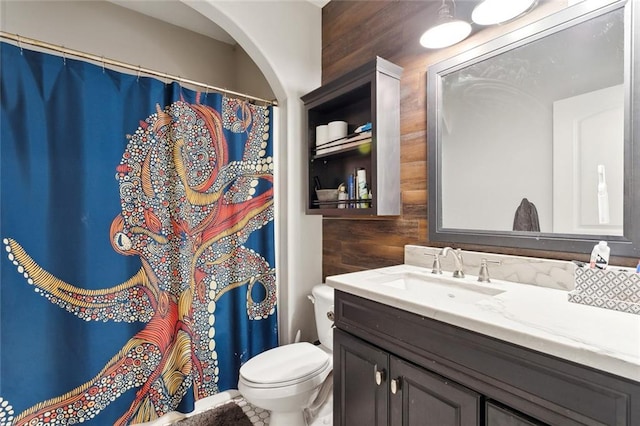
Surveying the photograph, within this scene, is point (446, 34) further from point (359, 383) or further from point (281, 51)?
point (359, 383)

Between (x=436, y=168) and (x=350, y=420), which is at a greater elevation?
(x=436, y=168)

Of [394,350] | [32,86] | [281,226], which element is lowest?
[394,350]

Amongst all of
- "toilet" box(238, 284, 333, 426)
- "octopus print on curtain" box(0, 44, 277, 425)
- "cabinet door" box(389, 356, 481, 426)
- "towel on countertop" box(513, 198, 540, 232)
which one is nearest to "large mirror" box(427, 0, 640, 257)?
"towel on countertop" box(513, 198, 540, 232)

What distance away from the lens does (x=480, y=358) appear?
0.76 m

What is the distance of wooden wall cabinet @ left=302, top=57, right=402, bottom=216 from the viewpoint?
4.95 feet

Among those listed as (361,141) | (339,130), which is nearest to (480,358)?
(361,141)

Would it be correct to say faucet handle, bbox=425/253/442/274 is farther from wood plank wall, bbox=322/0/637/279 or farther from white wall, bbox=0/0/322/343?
white wall, bbox=0/0/322/343

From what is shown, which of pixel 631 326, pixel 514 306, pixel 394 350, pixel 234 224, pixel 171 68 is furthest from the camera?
pixel 171 68

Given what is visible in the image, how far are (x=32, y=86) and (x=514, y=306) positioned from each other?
2.11 meters

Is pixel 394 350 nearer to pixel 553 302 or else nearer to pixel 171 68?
pixel 553 302

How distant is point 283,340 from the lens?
2053mm

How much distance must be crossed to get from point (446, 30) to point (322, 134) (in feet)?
2.82

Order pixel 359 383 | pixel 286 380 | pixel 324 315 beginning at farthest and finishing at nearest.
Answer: pixel 324 315
pixel 286 380
pixel 359 383

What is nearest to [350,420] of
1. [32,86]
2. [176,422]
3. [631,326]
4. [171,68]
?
[631,326]
